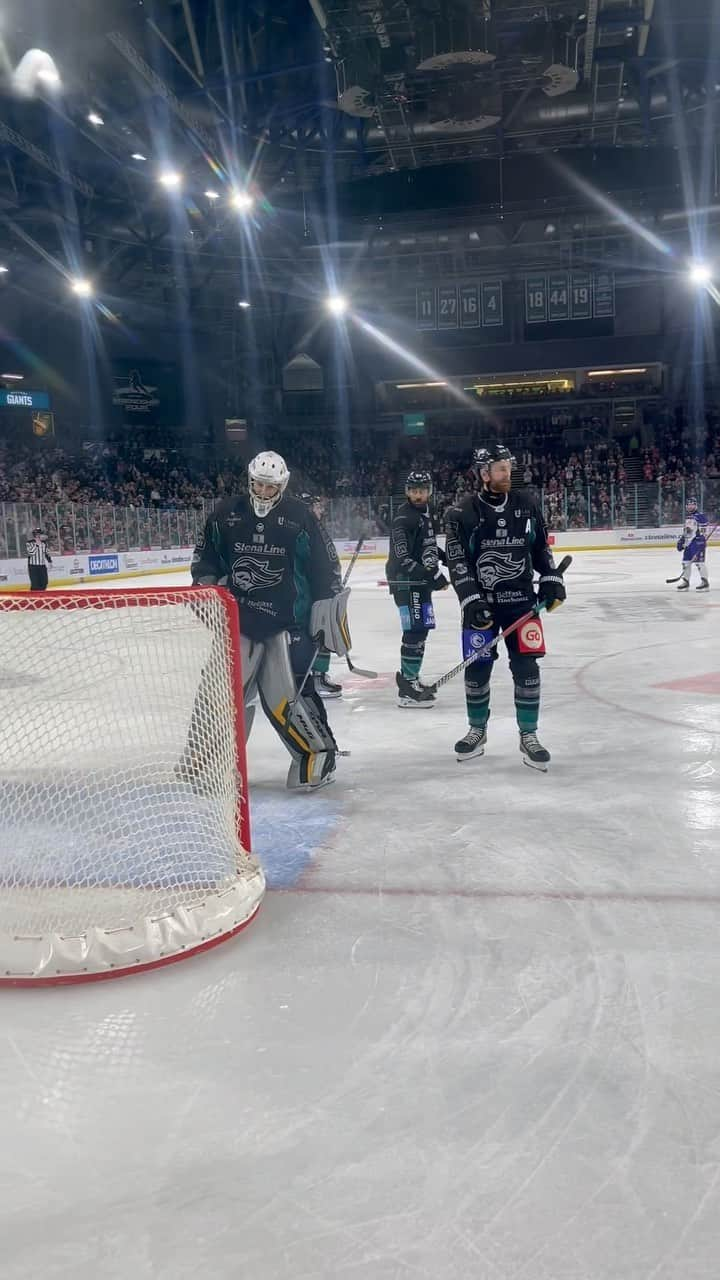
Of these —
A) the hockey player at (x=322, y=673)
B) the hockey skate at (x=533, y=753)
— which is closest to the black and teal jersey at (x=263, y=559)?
the hockey skate at (x=533, y=753)

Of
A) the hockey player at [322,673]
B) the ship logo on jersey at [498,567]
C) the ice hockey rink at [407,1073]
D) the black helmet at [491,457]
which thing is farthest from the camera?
the hockey player at [322,673]

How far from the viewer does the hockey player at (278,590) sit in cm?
389

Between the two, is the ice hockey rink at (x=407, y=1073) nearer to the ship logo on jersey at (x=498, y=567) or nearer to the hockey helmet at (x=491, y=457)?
the ship logo on jersey at (x=498, y=567)

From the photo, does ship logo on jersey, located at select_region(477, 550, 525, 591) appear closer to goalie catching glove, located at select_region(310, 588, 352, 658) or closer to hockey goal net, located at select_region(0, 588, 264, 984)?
goalie catching glove, located at select_region(310, 588, 352, 658)

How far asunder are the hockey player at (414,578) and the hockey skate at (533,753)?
1.46 meters

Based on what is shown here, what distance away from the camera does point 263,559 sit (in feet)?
12.9

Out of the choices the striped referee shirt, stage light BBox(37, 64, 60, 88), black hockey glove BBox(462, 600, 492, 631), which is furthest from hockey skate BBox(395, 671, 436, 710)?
the striped referee shirt

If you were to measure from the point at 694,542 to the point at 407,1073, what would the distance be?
440 inches

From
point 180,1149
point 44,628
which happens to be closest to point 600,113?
point 44,628

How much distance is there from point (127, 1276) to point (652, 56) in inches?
617

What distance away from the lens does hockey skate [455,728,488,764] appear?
4.54 m

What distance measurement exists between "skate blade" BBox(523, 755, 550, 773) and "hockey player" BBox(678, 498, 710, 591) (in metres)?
8.14

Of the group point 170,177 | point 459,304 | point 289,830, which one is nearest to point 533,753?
point 289,830

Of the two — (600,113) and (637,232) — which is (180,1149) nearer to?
(600,113)
